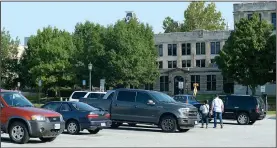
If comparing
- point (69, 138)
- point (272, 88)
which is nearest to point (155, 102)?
point (69, 138)

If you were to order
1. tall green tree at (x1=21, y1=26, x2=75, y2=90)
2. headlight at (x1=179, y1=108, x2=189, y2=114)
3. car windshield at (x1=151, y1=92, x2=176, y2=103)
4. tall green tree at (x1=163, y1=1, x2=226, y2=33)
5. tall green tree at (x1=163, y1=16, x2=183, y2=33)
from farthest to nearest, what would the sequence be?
tall green tree at (x1=163, y1=16, x2=183, y2=33) < tall green tree at (x1=163, y1=1, x2=226, y2=33) < tall green tree at (x1=21, y1=26, x2=75, y2=90) < car windshield at (x1=151, y1=92, x2=176, y2=103) < headlight at (x1=179, y1=108, x2=189, y2=114)

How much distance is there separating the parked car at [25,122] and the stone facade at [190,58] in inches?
2542

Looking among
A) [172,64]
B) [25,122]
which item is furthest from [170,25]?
[25,122]

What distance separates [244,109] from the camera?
32.6 metres

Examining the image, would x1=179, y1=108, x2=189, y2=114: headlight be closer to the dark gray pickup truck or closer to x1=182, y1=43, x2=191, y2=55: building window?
the dark gray pickup truck

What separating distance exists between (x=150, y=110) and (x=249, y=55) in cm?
4193

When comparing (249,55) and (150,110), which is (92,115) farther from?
(249,55)

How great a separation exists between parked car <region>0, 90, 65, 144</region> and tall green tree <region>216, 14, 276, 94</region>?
47704mm

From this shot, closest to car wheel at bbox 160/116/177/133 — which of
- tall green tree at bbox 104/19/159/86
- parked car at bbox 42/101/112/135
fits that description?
parked car at bbox 42/101/112/135

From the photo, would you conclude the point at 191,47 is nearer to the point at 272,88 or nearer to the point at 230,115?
the point at 272,88

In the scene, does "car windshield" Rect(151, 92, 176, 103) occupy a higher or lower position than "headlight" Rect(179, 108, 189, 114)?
higher

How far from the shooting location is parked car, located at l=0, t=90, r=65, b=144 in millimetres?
17656

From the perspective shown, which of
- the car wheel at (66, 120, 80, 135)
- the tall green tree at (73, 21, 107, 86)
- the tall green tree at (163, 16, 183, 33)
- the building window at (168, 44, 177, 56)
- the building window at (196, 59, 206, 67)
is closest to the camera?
the car wheel at (66, 120, 80, 135)

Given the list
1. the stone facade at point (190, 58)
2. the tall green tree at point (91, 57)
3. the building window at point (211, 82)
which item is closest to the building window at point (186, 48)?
the stone facade at point (190, 58)
